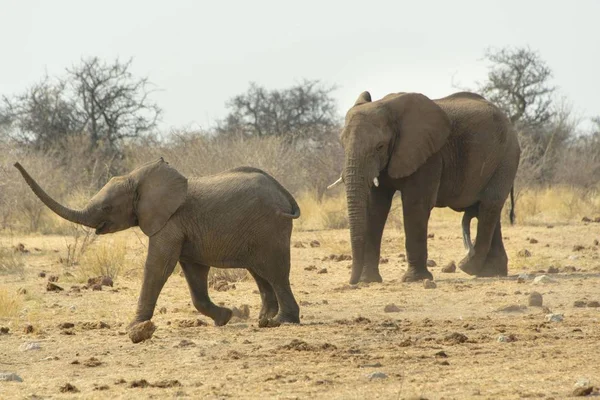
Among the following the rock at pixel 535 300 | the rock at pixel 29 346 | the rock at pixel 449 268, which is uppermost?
the rock at pixel 449 268

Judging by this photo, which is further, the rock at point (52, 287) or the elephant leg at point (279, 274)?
the rock at point (52, 287)

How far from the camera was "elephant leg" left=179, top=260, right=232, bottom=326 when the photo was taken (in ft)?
34.0

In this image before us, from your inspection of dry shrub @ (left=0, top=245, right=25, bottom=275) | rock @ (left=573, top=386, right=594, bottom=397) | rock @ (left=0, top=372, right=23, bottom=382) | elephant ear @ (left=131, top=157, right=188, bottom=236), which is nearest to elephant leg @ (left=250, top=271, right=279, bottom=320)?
elephant ear @ (left=131, top=157, right=188, bottom=236)

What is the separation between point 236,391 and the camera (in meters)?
7.45

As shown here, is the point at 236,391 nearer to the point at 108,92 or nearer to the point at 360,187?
the point at 360,187

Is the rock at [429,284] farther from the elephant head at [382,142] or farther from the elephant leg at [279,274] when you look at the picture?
the elephant leg at [279,274]

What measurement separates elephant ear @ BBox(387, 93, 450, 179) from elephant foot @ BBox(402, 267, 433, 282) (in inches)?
40.4

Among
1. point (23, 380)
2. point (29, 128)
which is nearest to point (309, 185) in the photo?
point (29, 128)

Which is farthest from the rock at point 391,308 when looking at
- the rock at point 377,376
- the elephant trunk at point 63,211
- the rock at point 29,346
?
the rock at point 377,376

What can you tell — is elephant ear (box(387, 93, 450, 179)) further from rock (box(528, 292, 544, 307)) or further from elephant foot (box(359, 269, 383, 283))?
rock (box(528, 292, 544, 307))

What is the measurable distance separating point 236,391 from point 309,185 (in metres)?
19.5

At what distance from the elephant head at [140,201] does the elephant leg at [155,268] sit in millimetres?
126

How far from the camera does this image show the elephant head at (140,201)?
1018 cm

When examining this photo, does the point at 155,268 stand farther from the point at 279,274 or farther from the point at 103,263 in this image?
the point at 103,263
